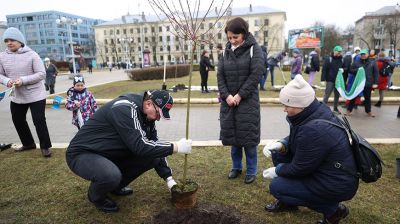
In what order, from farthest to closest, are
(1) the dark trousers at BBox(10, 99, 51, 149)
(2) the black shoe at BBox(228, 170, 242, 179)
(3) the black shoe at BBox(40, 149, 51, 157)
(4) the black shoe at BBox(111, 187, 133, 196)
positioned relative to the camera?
(3) the black shoe at BBox(40, 149, 51, 157)
(1) the dark trousers at BBox(10, 99, 51, 149)
(2) the black shoe at BBox(228, 170, 242, 179)
(4) the black shoe at BBox(111, 187, 133, 196)

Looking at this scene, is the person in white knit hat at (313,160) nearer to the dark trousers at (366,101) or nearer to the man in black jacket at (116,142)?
the man in black jacket at (116,142)

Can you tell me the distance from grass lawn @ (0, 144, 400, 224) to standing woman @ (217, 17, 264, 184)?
0.46m

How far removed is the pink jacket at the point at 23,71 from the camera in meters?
4.21

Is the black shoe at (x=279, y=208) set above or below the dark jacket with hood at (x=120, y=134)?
below

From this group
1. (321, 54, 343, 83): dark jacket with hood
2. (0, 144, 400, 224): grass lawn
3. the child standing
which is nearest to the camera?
(0, 144, 400, 224): grass lawn

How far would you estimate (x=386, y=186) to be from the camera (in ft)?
11.1

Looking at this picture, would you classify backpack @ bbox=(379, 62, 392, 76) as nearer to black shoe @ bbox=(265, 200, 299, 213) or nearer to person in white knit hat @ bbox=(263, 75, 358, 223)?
black shoe @ bbox=(265, 200, 299, 213)

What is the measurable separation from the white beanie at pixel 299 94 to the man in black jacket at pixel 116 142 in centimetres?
94

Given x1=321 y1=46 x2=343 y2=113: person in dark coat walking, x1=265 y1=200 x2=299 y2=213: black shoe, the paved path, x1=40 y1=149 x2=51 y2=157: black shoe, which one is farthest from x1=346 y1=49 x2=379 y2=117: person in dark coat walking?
x1=40 y1=149 x2=51 y2=157: black shoe

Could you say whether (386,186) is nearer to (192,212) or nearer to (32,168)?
(192,212)

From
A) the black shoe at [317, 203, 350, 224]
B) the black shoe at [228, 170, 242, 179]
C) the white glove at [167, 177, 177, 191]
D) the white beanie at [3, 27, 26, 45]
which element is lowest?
the black shoe at [228, 170, 242, 179]

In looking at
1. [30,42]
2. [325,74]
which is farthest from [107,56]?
[325,74]

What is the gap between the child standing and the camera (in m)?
4.58

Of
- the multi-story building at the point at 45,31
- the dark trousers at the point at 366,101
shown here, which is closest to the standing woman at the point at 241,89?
the dark trousers at the point at 366,101
